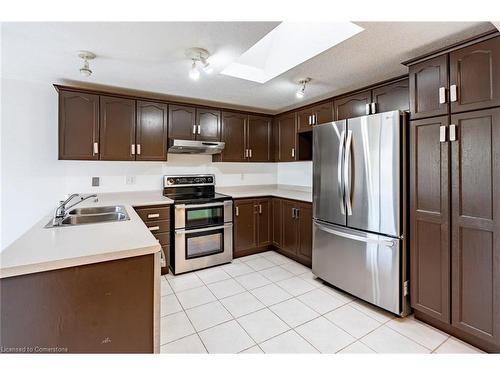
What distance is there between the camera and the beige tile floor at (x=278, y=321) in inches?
69.6

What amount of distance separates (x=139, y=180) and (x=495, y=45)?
3665 millimetres

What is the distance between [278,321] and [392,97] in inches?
93.6

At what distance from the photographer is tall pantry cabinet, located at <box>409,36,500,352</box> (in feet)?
5.31

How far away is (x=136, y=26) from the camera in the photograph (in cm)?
161

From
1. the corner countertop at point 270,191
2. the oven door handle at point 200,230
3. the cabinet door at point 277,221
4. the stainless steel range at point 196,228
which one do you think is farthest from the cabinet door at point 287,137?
the oven door handle at point 200,230

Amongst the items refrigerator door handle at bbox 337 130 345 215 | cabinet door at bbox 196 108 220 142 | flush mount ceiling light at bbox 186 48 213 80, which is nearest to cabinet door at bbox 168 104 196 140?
cabinet door at bbox 196 108 220 142

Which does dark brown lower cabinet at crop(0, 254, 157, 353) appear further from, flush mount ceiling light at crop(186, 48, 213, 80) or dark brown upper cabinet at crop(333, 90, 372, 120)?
dark brown upper cabinet at crop(333, 90, 372, 120)

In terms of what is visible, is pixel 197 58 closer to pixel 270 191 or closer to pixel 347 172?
pixel 347 172

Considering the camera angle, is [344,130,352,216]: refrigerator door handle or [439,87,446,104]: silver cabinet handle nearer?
[439,87,446,104]: silver cabinet handle

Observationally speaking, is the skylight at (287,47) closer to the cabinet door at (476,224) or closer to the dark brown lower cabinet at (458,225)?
the dark brown lower cabinet at (458,225)

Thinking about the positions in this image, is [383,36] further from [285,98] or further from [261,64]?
[285,98]

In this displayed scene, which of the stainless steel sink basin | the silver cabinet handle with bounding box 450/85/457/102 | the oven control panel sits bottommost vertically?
the stainless steel sink basin

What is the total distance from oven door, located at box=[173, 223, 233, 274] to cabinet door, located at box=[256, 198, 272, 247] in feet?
1.70

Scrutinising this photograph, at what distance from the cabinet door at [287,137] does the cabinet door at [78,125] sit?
2543mm
